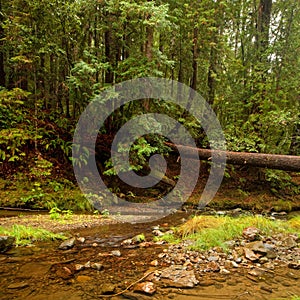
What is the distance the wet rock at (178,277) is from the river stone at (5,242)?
2.59 m

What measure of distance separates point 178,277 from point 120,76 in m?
7.36

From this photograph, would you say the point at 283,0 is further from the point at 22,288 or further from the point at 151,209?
the point at 22,288

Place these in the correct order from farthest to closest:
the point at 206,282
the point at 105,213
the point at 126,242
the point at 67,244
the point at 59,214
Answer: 1. the point at 105,213
2. the point at 59,214
3. the point at 126,242
4. the point at 67,244
5. the point at 206,282

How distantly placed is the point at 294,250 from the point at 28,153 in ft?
26.8

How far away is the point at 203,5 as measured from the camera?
1219 centimetres

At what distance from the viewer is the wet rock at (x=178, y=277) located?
3.54 metres

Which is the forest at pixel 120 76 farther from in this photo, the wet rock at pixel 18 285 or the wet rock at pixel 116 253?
the wet rock at pixel 18 285

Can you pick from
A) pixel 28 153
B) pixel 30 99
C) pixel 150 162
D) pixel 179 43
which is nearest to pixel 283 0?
pixel 179 43

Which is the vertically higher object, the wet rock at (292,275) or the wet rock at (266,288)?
the wet rock at (266,288)

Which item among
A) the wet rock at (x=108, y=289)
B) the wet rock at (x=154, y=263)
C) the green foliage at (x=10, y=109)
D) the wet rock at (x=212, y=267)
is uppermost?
the green foliage at (x=10, y=109)

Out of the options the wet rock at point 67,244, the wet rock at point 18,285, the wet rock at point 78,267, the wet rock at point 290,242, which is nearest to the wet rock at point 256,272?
the wet rock at point 290,242

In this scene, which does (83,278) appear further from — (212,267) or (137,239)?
(212,267)

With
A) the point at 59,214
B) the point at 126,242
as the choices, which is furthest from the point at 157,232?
the point at 59,214

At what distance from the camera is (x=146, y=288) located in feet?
11.0
